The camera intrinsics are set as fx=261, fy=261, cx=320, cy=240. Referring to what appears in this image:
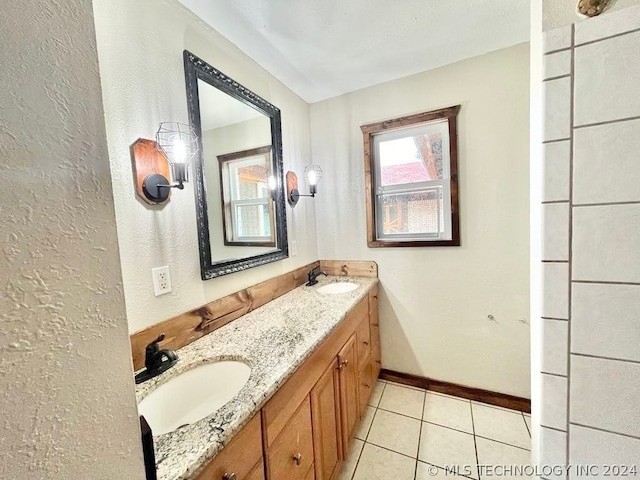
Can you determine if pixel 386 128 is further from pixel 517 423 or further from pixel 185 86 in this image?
pixel 517 423

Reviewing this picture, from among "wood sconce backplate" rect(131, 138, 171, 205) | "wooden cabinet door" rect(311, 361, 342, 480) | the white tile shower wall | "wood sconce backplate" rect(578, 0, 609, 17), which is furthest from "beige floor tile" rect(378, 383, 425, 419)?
"wood sconce backplate" rect(578, 0, 609, 17)

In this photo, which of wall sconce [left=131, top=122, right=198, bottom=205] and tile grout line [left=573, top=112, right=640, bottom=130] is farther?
wall sconce [left=131, top=122, right=198, bottom=205]

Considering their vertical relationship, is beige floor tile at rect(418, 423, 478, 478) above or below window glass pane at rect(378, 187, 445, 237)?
below

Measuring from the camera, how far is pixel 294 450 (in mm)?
939

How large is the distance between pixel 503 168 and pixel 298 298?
1.56m

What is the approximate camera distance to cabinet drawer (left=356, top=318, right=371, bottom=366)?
1634 mm

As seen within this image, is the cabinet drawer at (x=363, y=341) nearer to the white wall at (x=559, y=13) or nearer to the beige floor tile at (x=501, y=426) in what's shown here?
the beige floor tile at (x=501, y=426)

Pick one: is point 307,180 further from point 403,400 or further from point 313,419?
point 403,400

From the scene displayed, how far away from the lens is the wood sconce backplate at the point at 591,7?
57 cm

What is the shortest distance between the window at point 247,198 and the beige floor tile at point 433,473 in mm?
1510

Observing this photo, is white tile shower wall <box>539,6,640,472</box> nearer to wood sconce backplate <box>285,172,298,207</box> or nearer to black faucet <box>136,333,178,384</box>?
black faucet <box>136,333,178,384</box>

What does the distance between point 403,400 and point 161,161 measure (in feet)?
7.01

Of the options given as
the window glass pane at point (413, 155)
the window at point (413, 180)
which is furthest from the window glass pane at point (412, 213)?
the window glass pane at point (413, 155)

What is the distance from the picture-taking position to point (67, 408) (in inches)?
13.3
